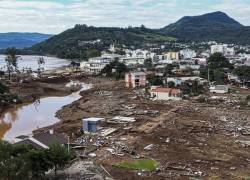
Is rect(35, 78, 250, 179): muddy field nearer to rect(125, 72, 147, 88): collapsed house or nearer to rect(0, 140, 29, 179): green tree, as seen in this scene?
rect(0, 140, 29, 179): green tree

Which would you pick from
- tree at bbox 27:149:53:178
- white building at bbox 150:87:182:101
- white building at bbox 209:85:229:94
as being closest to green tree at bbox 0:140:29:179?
tree at bbox 27:149:53:178

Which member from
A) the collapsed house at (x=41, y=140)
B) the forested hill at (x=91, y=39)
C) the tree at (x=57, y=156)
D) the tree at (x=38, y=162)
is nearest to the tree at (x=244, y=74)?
the collapsed house at (x=41, y=140)

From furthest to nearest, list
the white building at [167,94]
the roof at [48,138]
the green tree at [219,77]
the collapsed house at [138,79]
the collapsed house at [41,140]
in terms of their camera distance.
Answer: the green tree at [219,77], the collapsed house at [138,79], the white building at [167,94], the roof at [48,138], the collapsed house at [41,140]

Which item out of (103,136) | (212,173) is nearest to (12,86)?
(103,136)

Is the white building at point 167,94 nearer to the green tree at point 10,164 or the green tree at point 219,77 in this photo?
the green tree at point 219,77

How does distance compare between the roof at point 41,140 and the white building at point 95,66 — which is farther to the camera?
the white building at point 95,66

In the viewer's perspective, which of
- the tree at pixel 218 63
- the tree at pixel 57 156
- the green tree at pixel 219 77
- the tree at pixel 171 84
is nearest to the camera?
the tree at pixel 57 156

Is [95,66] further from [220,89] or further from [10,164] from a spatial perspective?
[10,164]
